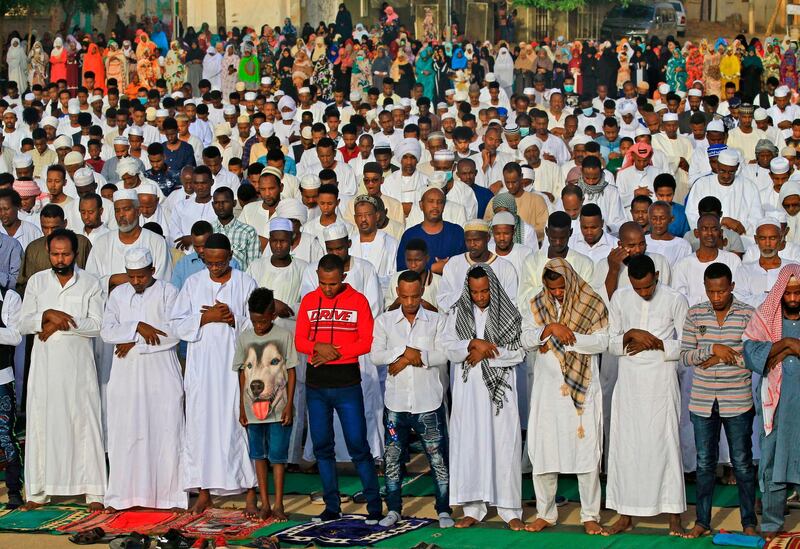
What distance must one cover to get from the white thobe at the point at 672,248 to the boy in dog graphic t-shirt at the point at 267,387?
2994 millimetres

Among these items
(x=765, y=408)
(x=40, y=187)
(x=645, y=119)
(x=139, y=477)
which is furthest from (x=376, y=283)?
(x=645, y=119)

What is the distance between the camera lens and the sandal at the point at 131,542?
9297 mm

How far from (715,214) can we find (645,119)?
28.2 ft

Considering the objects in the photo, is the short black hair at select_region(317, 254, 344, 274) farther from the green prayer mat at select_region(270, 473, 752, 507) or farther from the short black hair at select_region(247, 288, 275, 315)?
Answer: the green prayer mat at select_region(270, 473, 752, 507)

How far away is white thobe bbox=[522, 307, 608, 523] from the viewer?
962 centimetres

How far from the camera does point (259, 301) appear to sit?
9781 millimetres

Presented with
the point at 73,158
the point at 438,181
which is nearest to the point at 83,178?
the point at 73,158

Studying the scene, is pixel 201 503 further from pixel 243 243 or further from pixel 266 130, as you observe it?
pixel 266 130

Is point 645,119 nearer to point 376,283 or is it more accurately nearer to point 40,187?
point 40,187

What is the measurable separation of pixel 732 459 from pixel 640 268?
1251mm

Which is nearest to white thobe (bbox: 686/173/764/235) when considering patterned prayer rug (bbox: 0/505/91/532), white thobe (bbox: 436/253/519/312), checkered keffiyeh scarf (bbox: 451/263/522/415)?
white thobe (bbox: 436/253/519/312)

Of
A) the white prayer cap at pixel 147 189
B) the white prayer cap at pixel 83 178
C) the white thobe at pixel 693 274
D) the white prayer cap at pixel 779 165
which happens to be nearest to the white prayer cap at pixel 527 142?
the white prayer cap at pixel 779 165

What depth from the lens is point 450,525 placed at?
9773 millimetres

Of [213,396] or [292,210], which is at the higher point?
[292,210]
